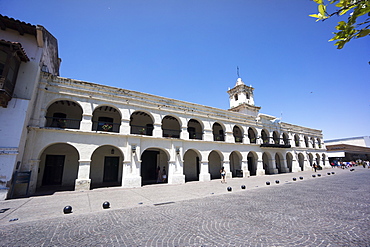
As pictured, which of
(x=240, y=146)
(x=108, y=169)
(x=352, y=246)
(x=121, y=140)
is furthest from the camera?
(x=240, y=146)

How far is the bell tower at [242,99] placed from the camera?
2461 cm

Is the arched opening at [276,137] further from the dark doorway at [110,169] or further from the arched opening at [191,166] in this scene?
the dark doorway at [110,169]

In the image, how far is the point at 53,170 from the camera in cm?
1401

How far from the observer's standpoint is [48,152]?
45.3 ft

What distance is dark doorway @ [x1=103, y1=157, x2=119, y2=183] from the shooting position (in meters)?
15.7

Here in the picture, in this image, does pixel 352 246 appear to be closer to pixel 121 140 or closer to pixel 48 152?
pixel 121 140

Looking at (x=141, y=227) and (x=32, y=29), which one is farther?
(x=32, y=29)

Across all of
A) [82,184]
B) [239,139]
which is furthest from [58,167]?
[239,139]

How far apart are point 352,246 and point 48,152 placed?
18.4m

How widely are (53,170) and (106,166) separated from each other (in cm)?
413

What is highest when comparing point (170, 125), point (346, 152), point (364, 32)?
point (170, 125)

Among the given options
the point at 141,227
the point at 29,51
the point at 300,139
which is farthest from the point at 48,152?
the point at 300,139

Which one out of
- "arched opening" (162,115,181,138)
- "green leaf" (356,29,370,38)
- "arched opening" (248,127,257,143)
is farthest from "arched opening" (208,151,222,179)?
"green leaf" (356,29,370,38)

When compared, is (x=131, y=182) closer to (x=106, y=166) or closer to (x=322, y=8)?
(x=106, y=166)
